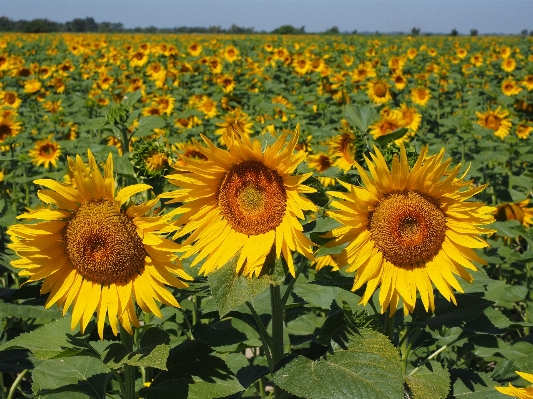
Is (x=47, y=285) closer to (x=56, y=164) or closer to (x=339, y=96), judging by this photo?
(x=56, y=164)

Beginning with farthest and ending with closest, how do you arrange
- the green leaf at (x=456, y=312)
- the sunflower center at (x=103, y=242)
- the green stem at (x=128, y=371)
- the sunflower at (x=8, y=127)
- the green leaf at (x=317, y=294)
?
the sunflower at (x=8, y=127)
the green leaf at (x=317, y=294)
the green leaf at (x=456, y=312)
the green stem at (x=128, y=371)
the sunflower center at (x=103, y=242)

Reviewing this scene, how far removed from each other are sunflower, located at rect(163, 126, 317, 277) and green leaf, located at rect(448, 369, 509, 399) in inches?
33.4

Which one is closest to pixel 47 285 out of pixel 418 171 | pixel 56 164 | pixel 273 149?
pixel 273 149

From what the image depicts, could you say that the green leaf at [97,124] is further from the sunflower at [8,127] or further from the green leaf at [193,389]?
the sunflower at [8,127]

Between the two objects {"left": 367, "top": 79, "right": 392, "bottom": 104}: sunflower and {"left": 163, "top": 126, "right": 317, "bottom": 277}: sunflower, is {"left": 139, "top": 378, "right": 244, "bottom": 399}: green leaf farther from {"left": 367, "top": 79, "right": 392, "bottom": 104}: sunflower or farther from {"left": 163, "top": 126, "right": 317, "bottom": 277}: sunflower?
{"left": 367, "top": 79, "right": 392, "bottom": 104}: sunflower

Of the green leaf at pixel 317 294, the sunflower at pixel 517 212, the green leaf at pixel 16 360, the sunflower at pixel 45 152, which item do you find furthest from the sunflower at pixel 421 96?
the green leaf at pixel 16 360

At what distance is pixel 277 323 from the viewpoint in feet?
5.70

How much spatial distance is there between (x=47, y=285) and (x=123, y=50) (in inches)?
564

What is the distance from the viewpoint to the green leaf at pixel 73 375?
73.7 inches

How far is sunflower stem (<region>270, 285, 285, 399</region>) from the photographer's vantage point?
1.69m

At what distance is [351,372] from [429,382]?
1.26 ft

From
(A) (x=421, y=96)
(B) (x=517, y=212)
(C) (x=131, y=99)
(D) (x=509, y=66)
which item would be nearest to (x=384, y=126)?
(B) (x=517, y=212)

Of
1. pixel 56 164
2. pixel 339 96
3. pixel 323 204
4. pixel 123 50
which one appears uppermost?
pixel 123 50

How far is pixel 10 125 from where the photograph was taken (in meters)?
5.50
